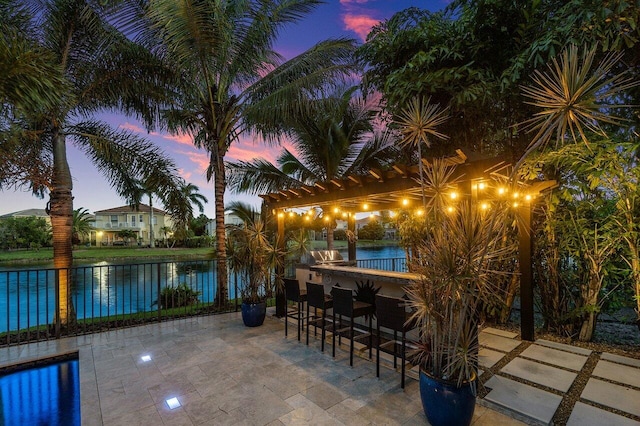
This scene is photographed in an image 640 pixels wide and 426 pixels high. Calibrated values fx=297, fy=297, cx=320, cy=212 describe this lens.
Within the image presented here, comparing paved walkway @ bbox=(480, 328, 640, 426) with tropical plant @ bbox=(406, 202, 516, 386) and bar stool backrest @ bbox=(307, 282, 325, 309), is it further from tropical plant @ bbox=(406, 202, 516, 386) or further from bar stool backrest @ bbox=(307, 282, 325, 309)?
bar stool backrest @ bbox=(307, 282, 325, 309)

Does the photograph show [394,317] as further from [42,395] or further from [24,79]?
[24,79]

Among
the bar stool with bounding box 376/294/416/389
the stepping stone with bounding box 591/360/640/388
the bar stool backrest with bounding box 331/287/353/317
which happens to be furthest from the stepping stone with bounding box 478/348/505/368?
the bar stool backrest with bounding box 331/287/353/317

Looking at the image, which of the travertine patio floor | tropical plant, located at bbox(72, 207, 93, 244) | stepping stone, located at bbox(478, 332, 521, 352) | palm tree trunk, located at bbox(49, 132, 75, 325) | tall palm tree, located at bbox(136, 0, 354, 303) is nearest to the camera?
the travertine patio floor

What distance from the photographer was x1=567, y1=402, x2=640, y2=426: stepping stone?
2541 mm

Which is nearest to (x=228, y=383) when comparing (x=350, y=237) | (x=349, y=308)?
(x=349, y=308)

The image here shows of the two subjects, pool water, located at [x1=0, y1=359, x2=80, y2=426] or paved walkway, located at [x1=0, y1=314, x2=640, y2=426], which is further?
pool water, located at [x1=0, y1=359, x2=80, y2=426]

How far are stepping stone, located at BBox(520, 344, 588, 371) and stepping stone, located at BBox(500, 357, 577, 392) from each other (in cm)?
19

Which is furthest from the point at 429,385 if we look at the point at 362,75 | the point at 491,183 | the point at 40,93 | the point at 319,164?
the point at 319,164

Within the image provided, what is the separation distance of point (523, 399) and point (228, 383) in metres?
3.10

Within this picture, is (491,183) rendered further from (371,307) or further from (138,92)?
(138,92)

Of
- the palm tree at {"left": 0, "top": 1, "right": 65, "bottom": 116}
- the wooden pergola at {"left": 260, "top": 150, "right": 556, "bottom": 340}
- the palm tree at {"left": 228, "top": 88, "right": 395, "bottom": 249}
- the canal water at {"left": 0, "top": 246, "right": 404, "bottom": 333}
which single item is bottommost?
the canal water at {"left": 0, "top": 246, "right": 404, "bottom": 333}

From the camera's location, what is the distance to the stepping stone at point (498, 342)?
4229 mm

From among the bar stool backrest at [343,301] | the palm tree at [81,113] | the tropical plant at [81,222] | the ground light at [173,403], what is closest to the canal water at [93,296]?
the palm tree at [81,113]

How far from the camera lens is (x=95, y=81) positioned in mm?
6031
